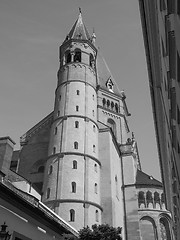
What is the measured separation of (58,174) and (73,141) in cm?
439

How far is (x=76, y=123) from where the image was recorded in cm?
3584

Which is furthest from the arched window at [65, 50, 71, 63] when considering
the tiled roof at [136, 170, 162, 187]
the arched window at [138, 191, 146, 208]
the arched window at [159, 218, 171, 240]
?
the arched window at [159, 218, 171, 240]

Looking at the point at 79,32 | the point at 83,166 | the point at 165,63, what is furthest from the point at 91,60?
the point at 165,63

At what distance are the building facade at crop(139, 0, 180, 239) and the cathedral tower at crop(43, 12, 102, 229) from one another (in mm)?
A: 10938

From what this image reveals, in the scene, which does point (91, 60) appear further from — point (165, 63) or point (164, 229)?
point (165, 63)

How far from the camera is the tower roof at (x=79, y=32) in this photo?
4452 centimetres

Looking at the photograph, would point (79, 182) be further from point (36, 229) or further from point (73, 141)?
point (36, 229)

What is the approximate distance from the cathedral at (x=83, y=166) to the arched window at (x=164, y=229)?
11 centimetres

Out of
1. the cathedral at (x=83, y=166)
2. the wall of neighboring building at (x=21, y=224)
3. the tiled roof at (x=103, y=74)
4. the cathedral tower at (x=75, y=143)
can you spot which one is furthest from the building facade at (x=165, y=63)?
the tiled roof at (x=103, y=74)

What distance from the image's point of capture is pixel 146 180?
137 feet

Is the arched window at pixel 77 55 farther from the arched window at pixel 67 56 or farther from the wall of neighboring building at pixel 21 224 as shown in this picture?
the wall of neighboring building at pixel 21 224

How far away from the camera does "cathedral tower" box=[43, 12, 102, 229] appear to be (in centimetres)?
3019

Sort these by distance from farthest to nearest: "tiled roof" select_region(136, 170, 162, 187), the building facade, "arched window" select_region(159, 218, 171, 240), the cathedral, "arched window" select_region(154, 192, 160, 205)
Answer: "tiled roof" select_region(136, 170, 162, 187) < "arched window" select_region(154, 192, 160, 205) < "arched window" select_region(159, 218, 171, 240) < the cathedral < the building facade

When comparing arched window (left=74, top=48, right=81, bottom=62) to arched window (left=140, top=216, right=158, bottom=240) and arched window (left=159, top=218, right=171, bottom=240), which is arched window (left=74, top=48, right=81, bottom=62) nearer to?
arched window (left=140, top=216, right=158, bottom=240)
